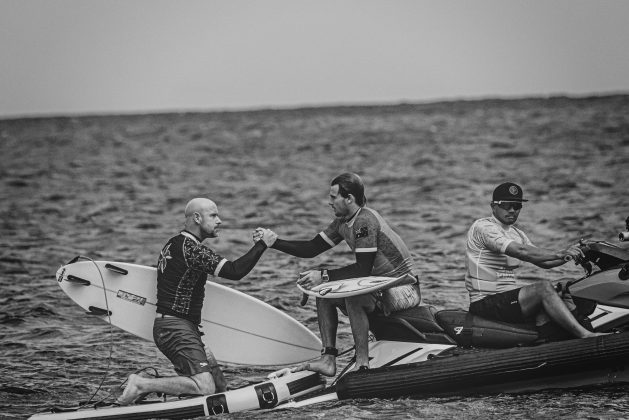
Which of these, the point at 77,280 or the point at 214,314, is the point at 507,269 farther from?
the point at 77,280

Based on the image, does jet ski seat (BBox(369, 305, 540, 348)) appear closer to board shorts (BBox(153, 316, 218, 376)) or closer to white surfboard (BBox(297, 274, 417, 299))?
white surfboard (BBox(297, 274, 417, 299))

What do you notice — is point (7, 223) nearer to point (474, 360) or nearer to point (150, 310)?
point (150, 310)

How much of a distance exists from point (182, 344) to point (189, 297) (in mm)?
451

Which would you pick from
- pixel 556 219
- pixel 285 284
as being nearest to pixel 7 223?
pixel 285 284

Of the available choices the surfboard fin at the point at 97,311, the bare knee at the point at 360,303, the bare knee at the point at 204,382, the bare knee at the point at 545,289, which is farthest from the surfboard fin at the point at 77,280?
the bare knee at the point at 545,289

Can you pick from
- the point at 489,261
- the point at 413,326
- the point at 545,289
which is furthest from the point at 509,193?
the point at 413,326

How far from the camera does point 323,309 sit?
381 inches

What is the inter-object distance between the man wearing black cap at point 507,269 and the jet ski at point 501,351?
0.14 m

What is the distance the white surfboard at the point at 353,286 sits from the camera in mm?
9289

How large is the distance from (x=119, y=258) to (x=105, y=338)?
19.1ft

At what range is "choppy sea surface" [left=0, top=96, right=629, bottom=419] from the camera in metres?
11.3

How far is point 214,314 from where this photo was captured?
1069cm

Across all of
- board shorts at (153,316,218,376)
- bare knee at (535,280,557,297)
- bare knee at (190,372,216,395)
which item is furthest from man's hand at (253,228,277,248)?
bare knee at (535,280,557,297)

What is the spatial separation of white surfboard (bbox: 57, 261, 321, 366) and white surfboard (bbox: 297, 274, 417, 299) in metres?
1.17
